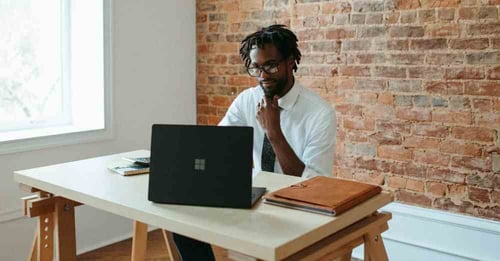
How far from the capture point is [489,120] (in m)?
2.85

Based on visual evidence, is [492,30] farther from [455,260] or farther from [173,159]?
[173,159]

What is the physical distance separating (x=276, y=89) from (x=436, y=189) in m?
1.15

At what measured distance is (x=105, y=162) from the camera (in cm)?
235

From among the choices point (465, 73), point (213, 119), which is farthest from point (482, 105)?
point (213, 119)

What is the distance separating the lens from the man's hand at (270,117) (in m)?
2.41

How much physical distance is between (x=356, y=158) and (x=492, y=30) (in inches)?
40.5

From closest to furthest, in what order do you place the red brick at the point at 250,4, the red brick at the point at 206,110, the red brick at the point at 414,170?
the red brick at the point at 414,170, the red brick at the point at 250,4, the red brick at the point at 206,110

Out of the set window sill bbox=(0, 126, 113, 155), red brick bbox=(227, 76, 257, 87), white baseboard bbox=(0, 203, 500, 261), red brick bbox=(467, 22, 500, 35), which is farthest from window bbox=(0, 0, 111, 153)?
red brick bbox=(467, 22, 500, 35)

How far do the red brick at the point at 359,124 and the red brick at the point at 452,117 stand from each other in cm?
38

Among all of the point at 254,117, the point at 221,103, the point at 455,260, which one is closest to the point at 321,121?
the point at 254,117

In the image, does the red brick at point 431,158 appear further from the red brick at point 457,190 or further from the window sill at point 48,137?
the window sill at point 48,137

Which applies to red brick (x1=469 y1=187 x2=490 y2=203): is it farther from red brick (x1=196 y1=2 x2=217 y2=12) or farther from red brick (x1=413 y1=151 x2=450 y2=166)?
red brick (x1=196 y1=2 x2=217 y2=12)

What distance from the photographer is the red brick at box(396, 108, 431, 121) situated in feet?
10.0

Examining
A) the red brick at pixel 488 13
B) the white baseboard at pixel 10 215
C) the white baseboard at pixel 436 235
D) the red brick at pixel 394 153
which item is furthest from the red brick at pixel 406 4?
the white baseboard at pixel 10 215
